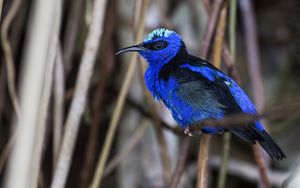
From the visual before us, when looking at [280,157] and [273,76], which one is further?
[273,76]

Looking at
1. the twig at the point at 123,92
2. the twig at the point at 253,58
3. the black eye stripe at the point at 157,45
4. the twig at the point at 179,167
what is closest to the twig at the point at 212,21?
the black eye stripe at the point at 157,45

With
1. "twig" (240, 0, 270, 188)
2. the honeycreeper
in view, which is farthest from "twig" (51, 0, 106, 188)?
"twig" (240, 0, 270, 188)

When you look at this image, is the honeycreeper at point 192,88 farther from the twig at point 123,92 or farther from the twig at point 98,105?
the twig at point 98,105

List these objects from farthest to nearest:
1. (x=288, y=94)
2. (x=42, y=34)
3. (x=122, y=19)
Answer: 1. (x=288, y=94)
2. (x=122, y=19)
3. (x=42, y=34)

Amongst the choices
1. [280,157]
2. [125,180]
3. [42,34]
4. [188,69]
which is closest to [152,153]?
[125,180]

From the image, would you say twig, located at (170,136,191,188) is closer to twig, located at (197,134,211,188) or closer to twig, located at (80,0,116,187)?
twig, located at (197,134,211,188)

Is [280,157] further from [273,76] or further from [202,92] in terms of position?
[273,76]
